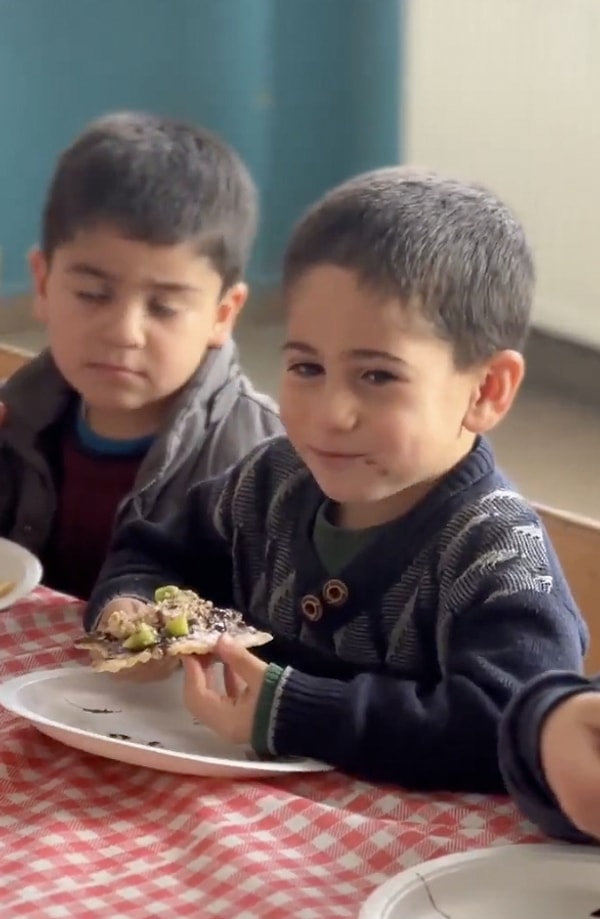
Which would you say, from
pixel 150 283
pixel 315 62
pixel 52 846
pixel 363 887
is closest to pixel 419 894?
pixel 363 887

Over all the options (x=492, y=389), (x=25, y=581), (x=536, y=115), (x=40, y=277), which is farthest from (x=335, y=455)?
(x=536, y=115)

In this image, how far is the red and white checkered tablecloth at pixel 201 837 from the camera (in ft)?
2.72

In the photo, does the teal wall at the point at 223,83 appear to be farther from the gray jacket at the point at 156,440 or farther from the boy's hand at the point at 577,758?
the boy's hand at the point at 577,758

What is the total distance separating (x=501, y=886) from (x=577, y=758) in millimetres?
91

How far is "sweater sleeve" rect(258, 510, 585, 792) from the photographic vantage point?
0.97 m

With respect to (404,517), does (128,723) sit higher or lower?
lower

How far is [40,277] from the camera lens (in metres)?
1.49

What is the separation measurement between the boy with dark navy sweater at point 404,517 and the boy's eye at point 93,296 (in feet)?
1.10

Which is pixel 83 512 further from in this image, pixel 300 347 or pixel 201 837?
pixel 201 837

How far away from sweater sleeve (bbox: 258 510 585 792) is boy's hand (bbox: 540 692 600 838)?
0.38ft

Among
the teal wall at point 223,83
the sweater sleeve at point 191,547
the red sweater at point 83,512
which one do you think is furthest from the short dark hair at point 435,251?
the teal wall at point 223,83

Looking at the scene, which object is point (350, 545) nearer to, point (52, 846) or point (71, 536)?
point (52, 846)

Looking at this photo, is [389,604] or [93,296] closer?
[389,604]

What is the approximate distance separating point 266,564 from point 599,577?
324mm
